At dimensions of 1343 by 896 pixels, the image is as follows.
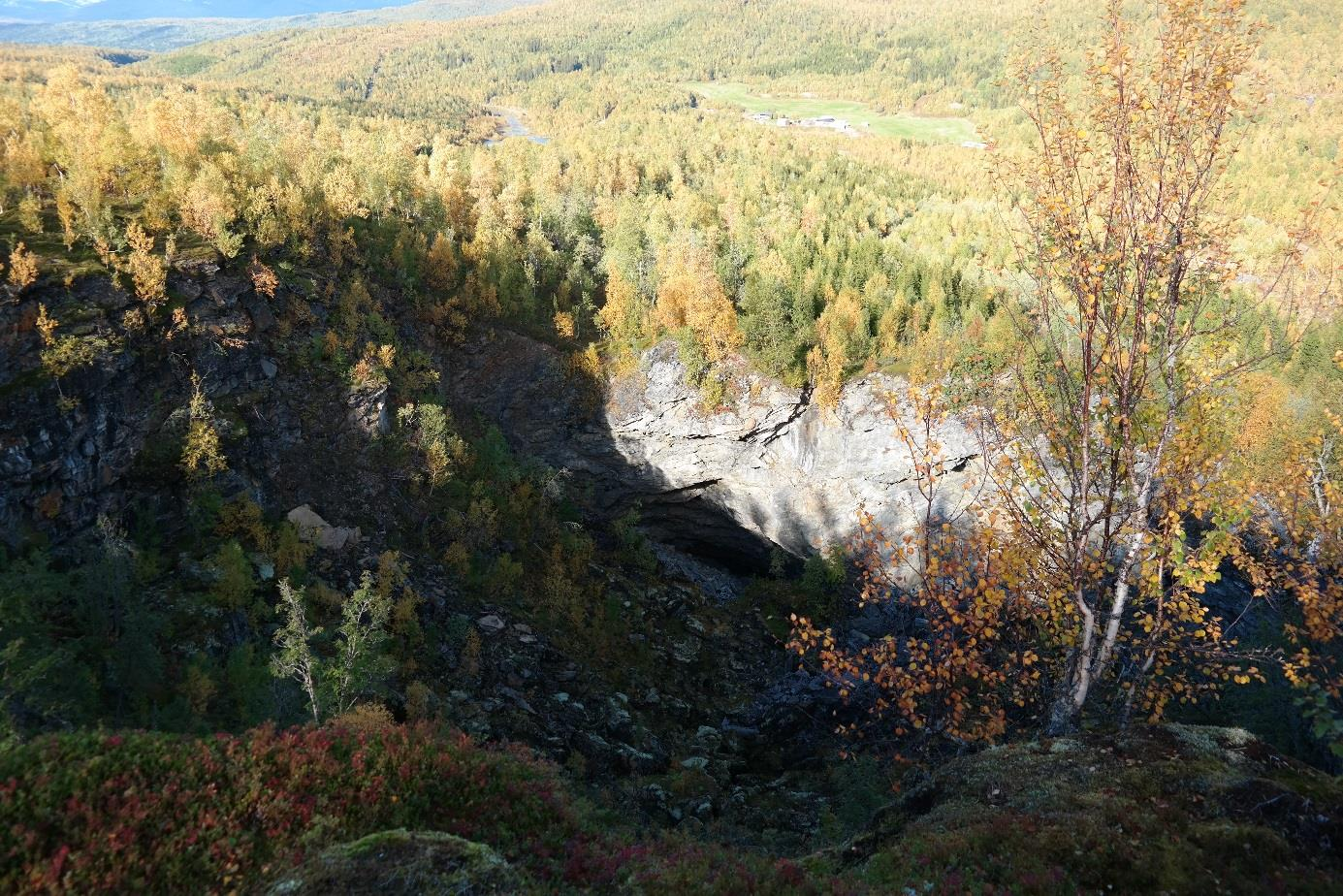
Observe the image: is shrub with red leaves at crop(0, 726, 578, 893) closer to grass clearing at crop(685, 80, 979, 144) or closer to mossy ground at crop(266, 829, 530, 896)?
mossy ground at crop(266, 829, 530, 896)

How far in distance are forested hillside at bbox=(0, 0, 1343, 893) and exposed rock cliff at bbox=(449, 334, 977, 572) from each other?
11.7 inches

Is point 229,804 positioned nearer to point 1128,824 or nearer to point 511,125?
point 1128,824

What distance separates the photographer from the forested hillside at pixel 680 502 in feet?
27.6

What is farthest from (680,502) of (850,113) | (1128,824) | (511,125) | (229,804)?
(850,113)

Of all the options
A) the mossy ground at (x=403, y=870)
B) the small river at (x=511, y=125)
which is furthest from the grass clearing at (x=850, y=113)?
the mossy ground at (x=403, y=870)

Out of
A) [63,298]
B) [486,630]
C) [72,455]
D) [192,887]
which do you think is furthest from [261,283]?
[192,887]

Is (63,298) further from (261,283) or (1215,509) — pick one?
(1215,509)

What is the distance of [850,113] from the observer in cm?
14650

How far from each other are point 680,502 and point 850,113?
136215mm

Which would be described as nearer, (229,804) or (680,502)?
(229,804)

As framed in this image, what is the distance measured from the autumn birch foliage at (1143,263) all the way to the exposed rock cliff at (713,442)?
29451 mm

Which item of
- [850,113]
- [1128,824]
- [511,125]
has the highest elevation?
[850,113]

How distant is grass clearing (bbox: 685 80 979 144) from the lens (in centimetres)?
12456

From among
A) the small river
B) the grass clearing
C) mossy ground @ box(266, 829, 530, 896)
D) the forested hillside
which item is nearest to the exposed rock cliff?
the forested hillside
